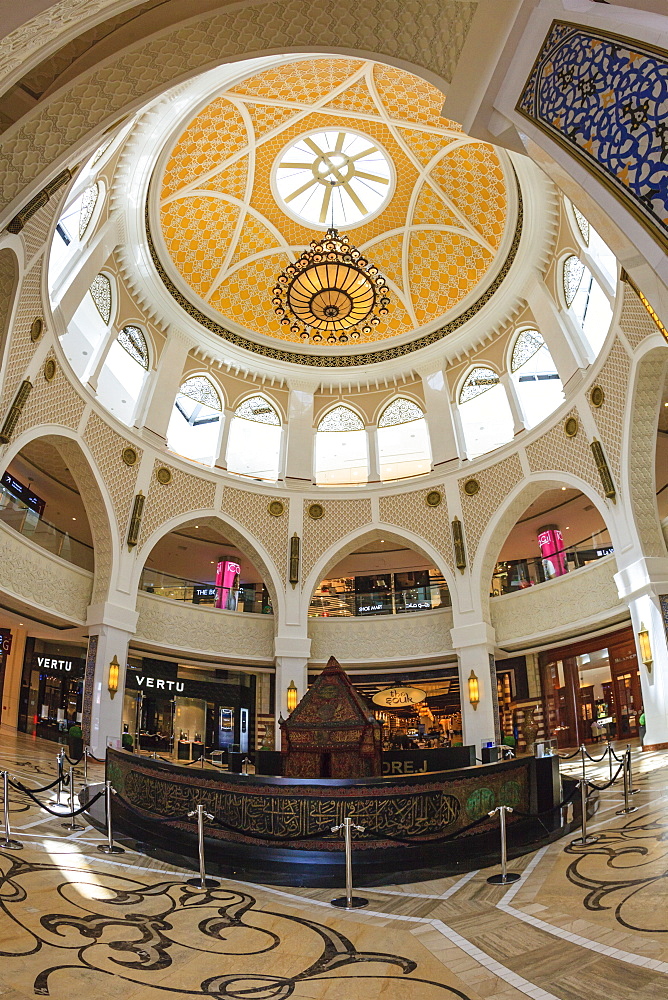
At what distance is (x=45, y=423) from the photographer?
12.5 meters

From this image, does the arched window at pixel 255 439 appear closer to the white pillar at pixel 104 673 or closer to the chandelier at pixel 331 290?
the chandelier at pixel 331 290

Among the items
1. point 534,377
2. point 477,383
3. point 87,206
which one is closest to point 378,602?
point 477,383

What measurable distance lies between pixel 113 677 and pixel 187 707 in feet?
→ 16.4

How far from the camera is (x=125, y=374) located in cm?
1523

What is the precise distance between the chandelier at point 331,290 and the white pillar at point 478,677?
7191 millimetres

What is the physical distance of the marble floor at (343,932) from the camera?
285cm

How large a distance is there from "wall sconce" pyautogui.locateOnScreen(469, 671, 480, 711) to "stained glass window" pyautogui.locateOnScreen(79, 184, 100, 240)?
12103 millimetres

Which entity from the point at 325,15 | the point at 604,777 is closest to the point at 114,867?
the point at 604,777

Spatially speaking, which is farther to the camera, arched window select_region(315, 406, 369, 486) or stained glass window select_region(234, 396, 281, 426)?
stained glass window select_region(234, 396, 281, 426)

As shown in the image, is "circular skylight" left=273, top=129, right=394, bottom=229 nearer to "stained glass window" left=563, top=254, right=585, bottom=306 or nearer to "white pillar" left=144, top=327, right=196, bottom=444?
"white pillar" left=144, top=327, right=196, bottom=444

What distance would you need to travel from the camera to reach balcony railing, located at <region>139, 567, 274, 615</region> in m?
16.0

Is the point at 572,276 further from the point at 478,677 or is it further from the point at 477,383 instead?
the point at 478,677

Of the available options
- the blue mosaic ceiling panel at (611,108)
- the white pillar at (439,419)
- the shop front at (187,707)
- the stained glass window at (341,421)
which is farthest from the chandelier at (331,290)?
the blue mosaic ceiling panel at (611,108)

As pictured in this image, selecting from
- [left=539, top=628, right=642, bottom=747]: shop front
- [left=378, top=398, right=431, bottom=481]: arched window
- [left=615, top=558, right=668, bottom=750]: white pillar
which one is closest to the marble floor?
[left=615, top=558, right=668, bottom=750]: white pillar
